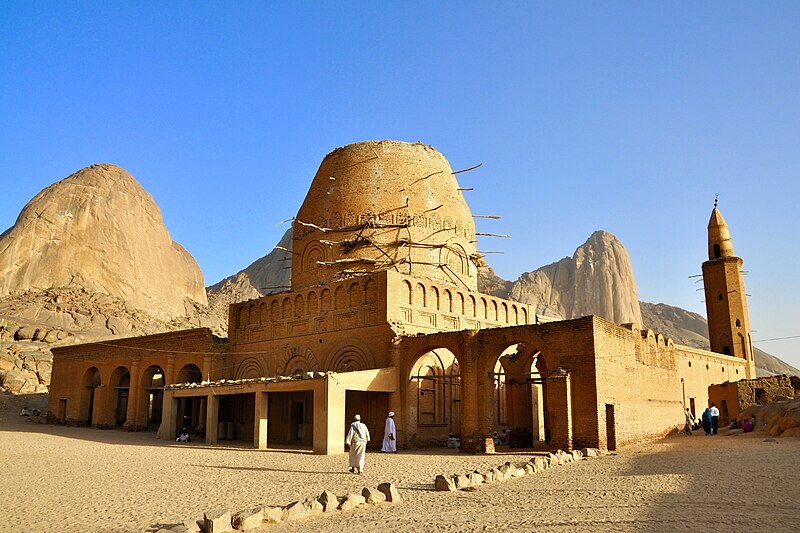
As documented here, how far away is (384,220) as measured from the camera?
26875 millimetres

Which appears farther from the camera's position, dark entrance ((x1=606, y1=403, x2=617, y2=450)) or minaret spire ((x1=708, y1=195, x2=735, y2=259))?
minaret spire ((x1=708, y1=195, x2=735, y2=259))

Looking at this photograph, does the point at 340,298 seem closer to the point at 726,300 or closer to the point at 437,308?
the point at 437,308

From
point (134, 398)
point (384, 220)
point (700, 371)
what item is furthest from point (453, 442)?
point (700, 371)

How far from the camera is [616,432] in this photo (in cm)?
1895

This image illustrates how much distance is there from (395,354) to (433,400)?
7.36ft

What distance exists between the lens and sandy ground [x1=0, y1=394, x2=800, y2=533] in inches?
323

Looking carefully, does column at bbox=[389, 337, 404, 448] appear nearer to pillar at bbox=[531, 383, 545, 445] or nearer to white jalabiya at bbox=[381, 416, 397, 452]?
white jalabiya at bbox=[381, 416, 397, 452]

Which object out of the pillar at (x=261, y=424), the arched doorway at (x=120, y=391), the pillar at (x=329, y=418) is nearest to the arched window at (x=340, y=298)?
the pillar at (x=261, y=424)

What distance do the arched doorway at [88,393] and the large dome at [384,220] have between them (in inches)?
573

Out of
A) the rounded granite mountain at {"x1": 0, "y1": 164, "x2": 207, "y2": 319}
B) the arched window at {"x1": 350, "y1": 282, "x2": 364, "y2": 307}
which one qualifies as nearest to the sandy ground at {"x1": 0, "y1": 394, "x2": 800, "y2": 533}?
the arched window at {"x1": 350, "y1": 282, "x2": 364, "y2": 307}

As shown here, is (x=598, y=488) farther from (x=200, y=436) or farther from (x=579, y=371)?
(x=200, y=436)

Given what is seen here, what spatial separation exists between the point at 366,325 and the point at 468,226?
8.00m

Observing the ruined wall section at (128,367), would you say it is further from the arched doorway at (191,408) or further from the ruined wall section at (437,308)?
the ruined wall section at (437,308)

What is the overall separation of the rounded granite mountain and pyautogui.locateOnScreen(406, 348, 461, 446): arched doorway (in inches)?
1851
